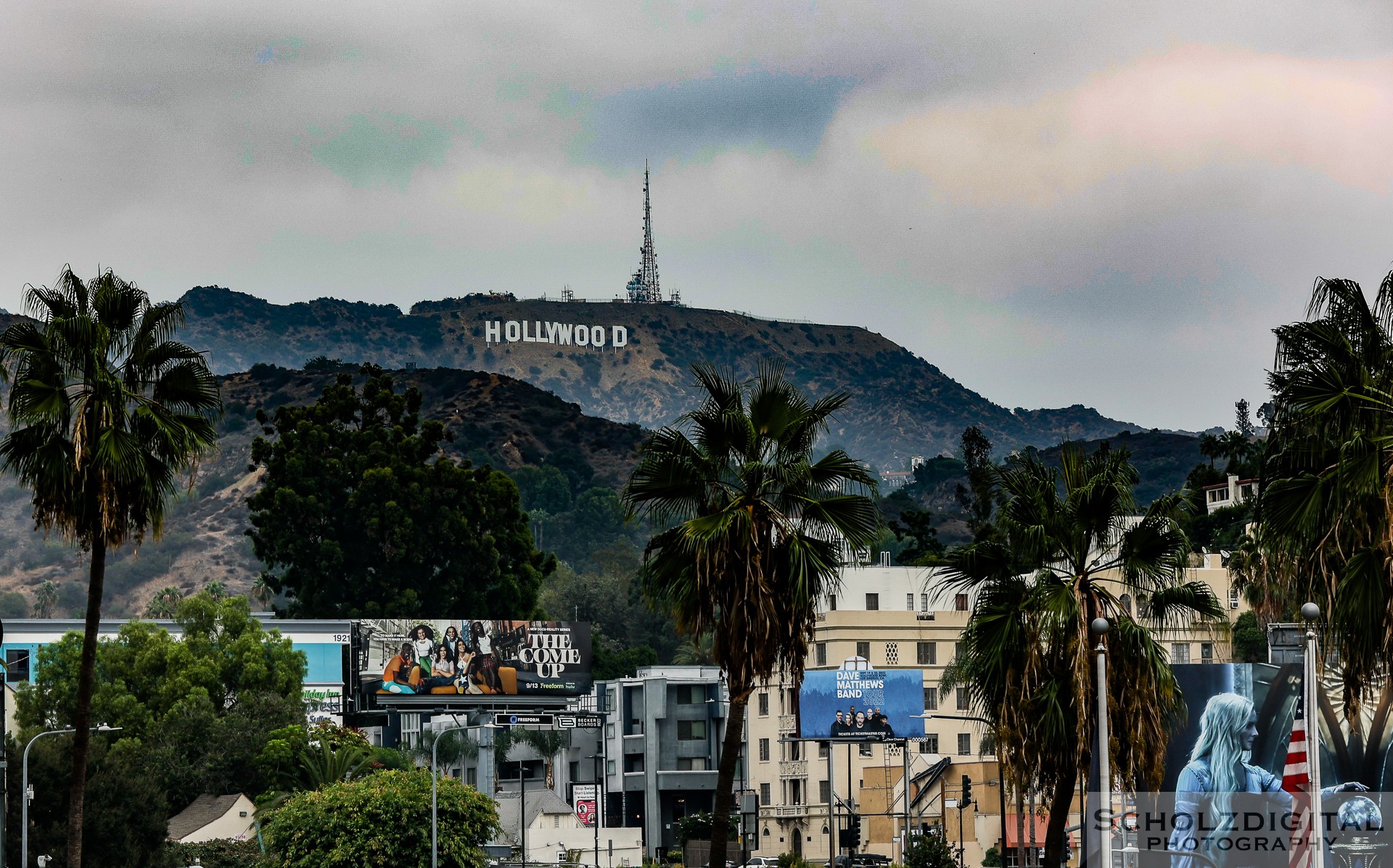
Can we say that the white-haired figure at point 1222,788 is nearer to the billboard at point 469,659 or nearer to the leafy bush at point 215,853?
the leafy bush at point 215,853

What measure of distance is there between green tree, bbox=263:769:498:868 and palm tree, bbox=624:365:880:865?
30438mm

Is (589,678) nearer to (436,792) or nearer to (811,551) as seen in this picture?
(436,792)

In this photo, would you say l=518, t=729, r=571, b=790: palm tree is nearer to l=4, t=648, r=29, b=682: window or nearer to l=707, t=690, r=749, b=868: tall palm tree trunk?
l=4, t=648, r=29, b=682: window

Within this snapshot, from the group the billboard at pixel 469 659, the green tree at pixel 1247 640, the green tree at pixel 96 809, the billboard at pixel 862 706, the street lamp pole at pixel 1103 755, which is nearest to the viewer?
the street lamp pole at pixel 1103 755

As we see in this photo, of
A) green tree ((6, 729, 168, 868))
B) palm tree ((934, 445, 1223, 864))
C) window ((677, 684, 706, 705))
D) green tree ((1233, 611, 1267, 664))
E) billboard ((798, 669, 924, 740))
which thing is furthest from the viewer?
window ((677, 684, 706, 705))

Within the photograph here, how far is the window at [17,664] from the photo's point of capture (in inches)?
3969

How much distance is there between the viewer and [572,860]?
308 feet

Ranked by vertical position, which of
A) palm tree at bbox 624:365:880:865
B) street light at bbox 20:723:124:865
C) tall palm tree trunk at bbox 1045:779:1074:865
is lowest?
street light at bbox 20:723:124:865

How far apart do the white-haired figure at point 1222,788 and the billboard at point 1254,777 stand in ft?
0.07

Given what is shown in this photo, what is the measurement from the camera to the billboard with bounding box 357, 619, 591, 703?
343ft

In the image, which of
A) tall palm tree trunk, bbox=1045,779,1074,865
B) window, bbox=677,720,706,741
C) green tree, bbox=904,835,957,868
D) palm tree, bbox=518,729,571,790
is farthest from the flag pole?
palm tree, bbox=518,729,571,790

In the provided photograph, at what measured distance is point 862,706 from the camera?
276ft

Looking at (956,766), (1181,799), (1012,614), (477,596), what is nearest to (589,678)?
(477,596)

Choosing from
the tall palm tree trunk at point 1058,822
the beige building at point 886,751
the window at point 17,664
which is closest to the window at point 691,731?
the beige building at point 886,751
